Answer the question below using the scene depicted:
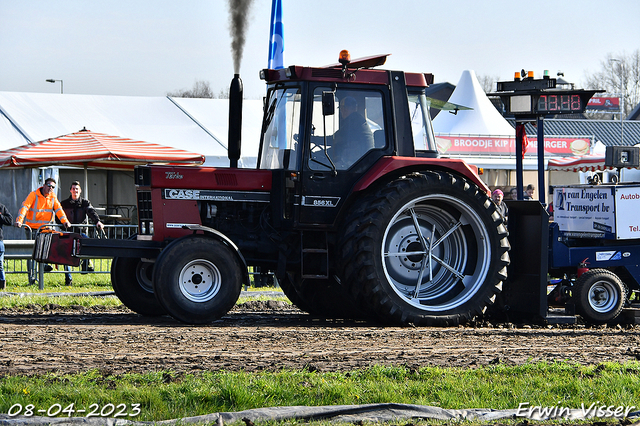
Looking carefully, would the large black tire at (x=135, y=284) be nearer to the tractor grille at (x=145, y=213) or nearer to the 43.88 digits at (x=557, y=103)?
the tractor grille at (x=145, y=213)

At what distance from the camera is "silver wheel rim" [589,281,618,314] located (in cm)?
938

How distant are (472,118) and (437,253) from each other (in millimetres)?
19053

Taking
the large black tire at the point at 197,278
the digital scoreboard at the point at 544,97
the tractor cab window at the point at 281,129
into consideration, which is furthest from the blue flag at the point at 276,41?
the large black tire at the point at 197,278

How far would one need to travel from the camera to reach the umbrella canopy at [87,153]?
1712cm

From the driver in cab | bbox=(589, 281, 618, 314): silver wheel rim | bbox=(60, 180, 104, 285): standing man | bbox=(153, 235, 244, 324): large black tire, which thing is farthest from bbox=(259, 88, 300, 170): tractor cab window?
bbox=(60, 180, 104, 285): standing man

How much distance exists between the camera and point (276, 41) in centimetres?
1498

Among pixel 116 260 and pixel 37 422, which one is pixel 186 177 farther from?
pixel 37 422

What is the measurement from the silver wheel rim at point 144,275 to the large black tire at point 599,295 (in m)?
4.79

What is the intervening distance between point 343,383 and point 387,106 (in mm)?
3975

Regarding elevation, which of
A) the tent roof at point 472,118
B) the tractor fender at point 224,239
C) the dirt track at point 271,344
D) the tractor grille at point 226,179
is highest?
the tent roof at point 472,118

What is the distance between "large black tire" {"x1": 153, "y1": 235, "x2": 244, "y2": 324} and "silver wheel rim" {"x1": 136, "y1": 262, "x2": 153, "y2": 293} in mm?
1177

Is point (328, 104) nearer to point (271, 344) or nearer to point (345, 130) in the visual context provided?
point (345, 130)

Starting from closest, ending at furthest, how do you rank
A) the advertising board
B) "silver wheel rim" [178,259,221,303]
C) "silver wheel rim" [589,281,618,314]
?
"silver wheel rim" [178,259,221,303]
"silver wheel rim" [589,281,618,314]
the advertising board

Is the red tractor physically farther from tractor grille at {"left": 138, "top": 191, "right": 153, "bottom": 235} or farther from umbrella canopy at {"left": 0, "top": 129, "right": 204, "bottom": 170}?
umbrella canopy at {"left": 0, "top": 129, "right": 204, "bottom": 170}
